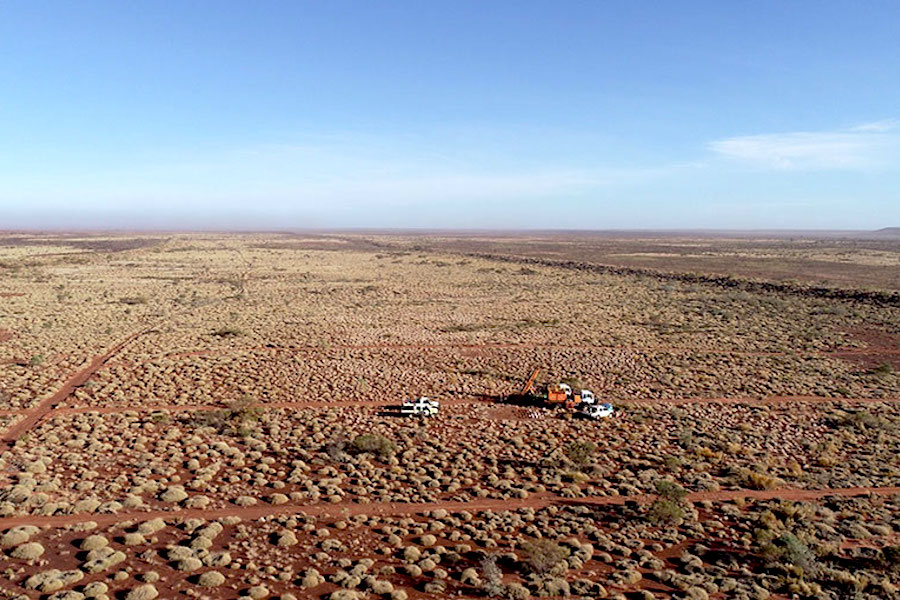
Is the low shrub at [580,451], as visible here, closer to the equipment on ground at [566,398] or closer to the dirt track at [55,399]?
the equipment on ground at [566,398]

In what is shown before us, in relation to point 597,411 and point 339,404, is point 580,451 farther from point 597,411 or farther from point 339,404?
point 339,404

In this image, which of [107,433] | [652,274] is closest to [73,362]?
[107,433]

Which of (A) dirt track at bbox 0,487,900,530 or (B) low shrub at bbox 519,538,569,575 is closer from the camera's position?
(B) low shrub at bbox 519,538,569,575

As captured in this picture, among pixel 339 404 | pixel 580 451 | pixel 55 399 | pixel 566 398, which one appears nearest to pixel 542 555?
pixel 580 451

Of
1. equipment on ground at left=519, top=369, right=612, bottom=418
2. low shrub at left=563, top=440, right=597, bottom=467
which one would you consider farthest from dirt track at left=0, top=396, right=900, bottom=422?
low shrub at left=563, top=440, right=597, bottom=467

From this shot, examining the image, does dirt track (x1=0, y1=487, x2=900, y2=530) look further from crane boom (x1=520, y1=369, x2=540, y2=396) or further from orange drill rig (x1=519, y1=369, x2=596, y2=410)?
crane boom (x1=520, y1=369, x2=540, y2=396)

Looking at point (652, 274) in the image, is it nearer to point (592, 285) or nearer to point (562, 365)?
point (592, 285)

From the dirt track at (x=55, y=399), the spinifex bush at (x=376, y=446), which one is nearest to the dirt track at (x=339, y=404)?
the dirt track at (x=55, y=399)
